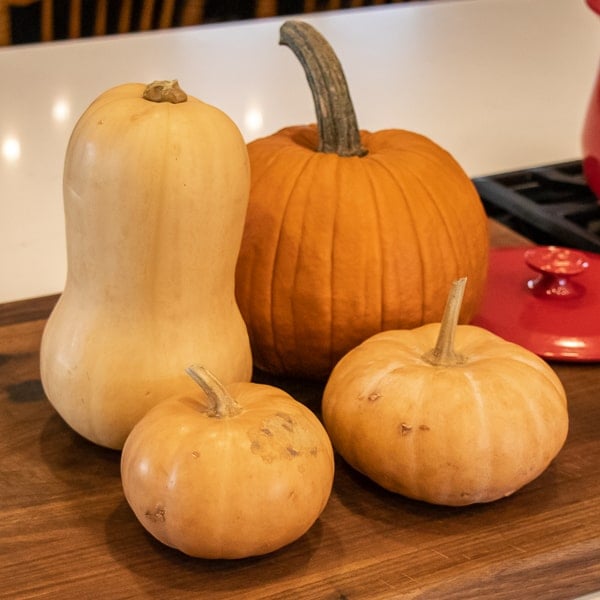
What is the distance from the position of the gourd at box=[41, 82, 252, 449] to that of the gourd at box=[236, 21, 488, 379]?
0.07m

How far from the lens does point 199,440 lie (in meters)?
0.65

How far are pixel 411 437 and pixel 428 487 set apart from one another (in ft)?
0.11

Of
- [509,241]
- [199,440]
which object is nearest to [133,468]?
[199,440]

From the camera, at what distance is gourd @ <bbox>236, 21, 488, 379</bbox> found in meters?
0.82

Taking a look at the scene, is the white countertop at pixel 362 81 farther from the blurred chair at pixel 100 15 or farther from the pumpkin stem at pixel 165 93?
the blurred chair at pixel 100 15

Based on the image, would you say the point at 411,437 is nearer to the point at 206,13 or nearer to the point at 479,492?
the point at 479,492

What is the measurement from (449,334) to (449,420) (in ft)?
0.20

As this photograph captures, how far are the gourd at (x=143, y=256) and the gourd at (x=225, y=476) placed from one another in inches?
3.0

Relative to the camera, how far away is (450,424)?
695 mm

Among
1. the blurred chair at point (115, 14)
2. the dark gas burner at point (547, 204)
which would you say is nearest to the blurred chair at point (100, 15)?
the blurred chair at point (115, 14)

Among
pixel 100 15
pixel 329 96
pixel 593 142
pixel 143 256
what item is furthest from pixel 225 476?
pixel 100 15

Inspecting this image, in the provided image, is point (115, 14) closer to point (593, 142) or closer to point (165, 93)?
point (593, 142)

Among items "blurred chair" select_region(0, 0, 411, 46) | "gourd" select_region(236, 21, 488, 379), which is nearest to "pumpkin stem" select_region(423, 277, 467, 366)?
"gourd" select_region(236, 21, 488, 379)

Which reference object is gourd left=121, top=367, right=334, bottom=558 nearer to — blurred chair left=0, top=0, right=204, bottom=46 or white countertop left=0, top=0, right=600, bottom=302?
white countertop left=0, top=0, right=600, bottom=302
